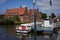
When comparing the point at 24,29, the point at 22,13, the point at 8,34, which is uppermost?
the point at 22,13

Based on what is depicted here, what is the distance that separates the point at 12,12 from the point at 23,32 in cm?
123

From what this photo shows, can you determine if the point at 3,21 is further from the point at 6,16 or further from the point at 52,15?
the point at 52,15

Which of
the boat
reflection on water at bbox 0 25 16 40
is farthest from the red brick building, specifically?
reflection on water at bbox 0 25 16 40

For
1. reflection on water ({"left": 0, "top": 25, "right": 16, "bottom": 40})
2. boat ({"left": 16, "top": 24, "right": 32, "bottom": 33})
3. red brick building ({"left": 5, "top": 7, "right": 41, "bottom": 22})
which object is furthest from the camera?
boat ({"left": 16, "top": 24, "right": 32, "bottom": 33})

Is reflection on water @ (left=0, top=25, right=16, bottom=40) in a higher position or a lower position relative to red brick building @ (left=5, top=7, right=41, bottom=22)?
lower

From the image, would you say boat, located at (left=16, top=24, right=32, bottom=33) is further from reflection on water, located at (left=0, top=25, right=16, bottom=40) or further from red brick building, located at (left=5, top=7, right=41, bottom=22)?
red brick building, located at (left=5, top=7, right=41, bottom=22)

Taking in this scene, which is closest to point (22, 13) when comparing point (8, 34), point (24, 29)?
point (24, 29)

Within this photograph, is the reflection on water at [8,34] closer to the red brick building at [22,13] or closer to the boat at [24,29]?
the boat at [24,29]

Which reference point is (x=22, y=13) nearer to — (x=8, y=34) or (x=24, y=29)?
(x=24, y=29)

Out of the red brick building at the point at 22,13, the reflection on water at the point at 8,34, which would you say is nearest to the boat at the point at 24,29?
the reflection on water at the point at 8,34

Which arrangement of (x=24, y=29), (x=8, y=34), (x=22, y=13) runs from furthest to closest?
(x=8, y=34) < (x=24, y=29) < (x=22, y=13)


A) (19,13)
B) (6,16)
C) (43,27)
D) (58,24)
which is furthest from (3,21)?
(58,24)

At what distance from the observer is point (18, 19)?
23.0 ft

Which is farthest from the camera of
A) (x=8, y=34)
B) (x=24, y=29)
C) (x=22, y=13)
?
(x=8, y=34)
